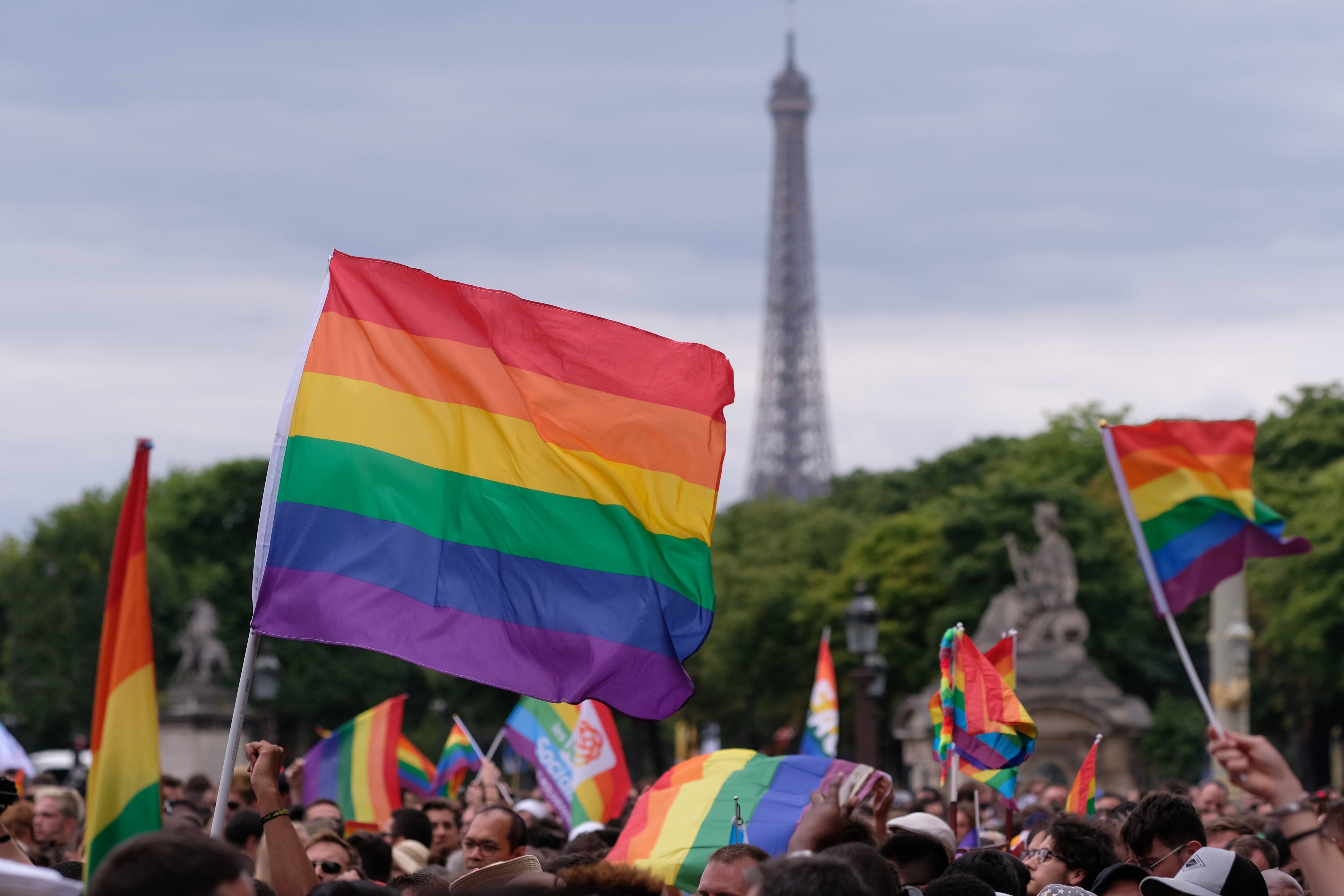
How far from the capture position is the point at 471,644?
738 cm

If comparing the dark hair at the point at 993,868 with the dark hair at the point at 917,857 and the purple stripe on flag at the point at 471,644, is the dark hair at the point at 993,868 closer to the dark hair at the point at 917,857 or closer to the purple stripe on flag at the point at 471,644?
the dark hair at the point at 917,857

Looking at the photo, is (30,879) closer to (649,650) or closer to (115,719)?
(115,719)

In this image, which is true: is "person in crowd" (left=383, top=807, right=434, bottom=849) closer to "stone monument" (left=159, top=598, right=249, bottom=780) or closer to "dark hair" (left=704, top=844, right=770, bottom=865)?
"dark hair" (left=704, top=844, right=770, bottom=865)

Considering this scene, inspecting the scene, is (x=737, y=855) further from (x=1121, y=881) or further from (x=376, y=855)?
(x=376, y=855)

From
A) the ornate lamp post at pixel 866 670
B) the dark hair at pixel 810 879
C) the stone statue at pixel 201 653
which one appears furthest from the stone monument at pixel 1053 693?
the dark hair at pixel 810 879

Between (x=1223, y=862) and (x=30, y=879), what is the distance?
3.72 m

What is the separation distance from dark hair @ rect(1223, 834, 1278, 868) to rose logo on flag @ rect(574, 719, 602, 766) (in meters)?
6.82

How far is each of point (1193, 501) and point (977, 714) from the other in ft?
12.1

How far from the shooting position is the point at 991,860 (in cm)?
701

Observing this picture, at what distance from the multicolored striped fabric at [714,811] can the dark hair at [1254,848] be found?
182 cm

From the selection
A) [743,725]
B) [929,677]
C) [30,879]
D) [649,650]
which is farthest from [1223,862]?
[743,725]

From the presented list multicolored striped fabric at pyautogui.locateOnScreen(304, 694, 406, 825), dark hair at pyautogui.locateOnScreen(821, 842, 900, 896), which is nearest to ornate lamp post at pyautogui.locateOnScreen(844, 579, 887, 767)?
multicolored striped fabric at pyautogui.locateOnScreen(304, 694, 406, 825)

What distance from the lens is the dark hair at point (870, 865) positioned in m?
5.36

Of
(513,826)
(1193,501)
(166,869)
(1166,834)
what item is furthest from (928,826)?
(1193,501)
